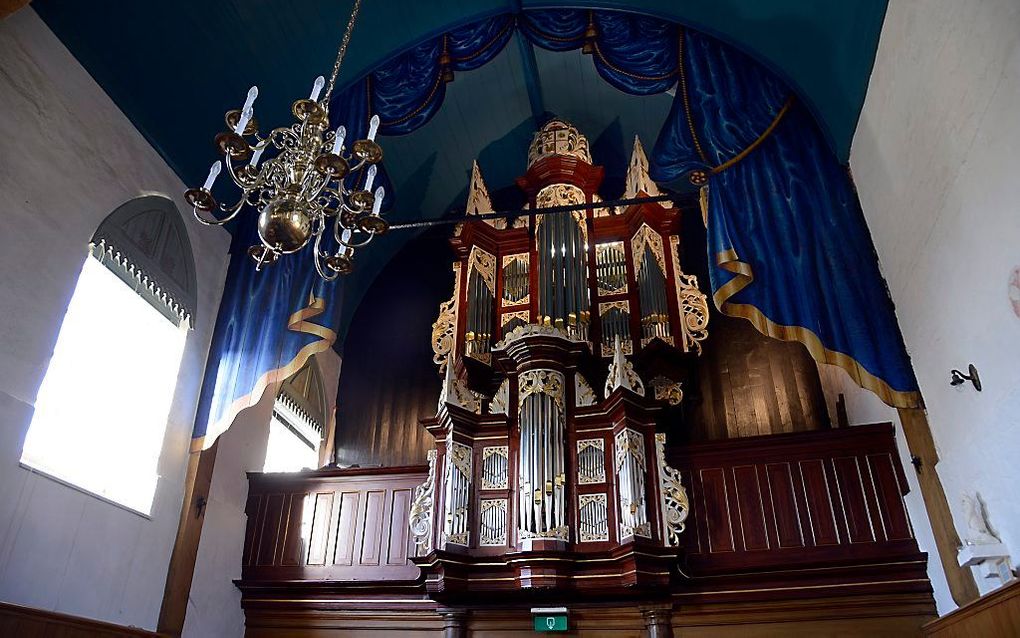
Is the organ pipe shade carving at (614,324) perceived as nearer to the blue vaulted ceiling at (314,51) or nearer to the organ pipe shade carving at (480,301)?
the organ pipe shade carving at (480,301)

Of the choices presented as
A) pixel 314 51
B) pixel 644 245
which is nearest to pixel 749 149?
pixel 644 245

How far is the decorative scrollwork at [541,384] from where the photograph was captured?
836 cm

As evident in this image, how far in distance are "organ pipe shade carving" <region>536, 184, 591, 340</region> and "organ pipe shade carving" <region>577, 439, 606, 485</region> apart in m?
1.39

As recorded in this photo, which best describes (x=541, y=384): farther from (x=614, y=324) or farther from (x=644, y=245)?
(x=644, y=245)

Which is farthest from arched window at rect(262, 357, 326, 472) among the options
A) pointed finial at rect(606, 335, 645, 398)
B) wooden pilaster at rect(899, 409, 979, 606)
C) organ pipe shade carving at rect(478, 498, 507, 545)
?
wooden pilaster at rect(899, 409, 979, 606)

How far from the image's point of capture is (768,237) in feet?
23.5

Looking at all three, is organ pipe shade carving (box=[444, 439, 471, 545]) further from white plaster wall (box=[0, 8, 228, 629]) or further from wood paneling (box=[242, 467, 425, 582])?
white plaster wall (box=[0, 8, 228, 629])

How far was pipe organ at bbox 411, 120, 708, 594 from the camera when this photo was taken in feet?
24.9

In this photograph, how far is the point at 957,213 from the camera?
16.8ft

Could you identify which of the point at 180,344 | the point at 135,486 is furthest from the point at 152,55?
the point at 135,486

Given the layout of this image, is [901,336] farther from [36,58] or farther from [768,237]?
[36,58]

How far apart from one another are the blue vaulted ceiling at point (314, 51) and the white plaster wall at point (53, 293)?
1.21ft

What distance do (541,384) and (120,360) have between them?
4.33 metres

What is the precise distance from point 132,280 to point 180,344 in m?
0.96
